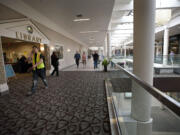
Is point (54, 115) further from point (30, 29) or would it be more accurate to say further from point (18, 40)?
point (30, 29)

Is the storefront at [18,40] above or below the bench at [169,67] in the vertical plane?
above

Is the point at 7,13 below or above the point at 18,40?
above

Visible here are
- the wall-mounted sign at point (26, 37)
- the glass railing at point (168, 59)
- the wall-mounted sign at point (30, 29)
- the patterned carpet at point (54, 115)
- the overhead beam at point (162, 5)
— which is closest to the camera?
the patterned carpet at point (54, 115)

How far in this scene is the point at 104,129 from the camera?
1958 millimetres

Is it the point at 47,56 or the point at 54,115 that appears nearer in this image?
the point at 54,115

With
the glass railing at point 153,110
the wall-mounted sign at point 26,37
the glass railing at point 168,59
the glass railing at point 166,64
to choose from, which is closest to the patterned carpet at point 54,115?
the glass railing at point 153,110

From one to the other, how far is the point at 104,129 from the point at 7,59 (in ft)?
34.9

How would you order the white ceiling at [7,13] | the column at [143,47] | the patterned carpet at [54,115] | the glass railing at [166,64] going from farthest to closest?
the glass railing at [166,64] → the white ceiling at [7,13] → the column at [143,47] → the patterned carpet at [54,115]

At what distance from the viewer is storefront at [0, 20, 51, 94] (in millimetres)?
3969

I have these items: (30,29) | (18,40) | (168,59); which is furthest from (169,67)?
(18,40)

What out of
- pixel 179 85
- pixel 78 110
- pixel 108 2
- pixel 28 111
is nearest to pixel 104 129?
pixel 78 110

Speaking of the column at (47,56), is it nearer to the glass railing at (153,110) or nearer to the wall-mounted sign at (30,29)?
the wall-mounted sign at (30,29)

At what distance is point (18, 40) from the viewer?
5.33 meters

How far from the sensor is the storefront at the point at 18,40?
13.0ft
